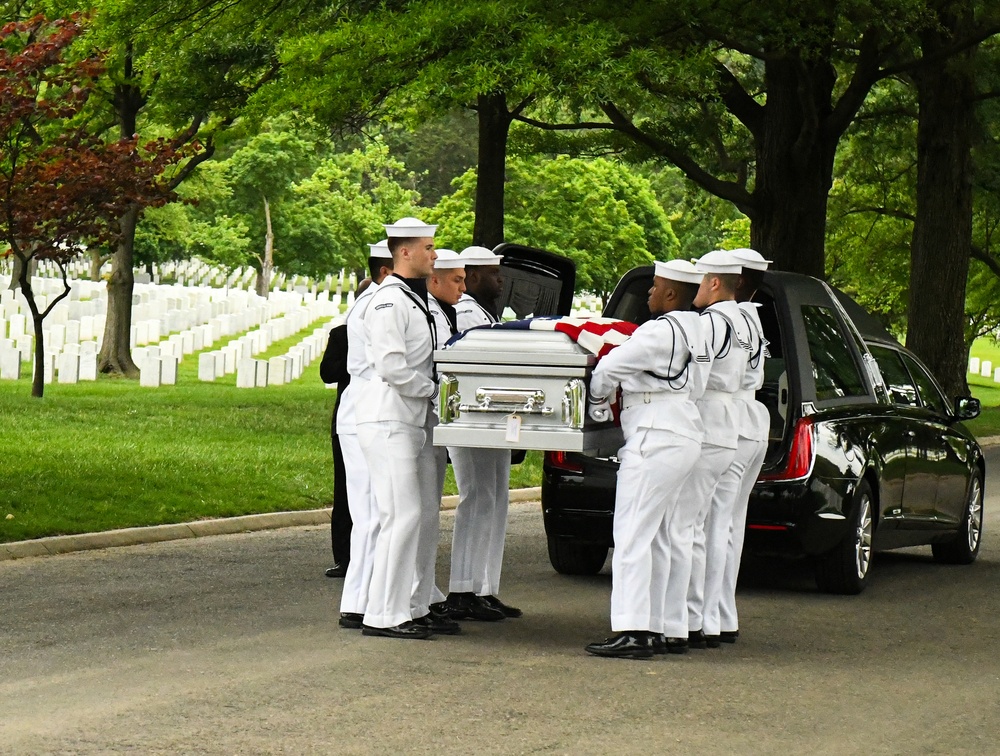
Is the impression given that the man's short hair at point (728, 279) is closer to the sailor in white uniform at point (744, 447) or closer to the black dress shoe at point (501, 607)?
the sailor in white uniform at point (744, 447)

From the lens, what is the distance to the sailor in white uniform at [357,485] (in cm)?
857

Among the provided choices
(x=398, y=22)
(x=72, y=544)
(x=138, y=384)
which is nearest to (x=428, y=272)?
(x=72, y=544)

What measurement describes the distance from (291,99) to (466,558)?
9.82 meters

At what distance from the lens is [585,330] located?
8125 mm

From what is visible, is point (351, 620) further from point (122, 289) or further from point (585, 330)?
point (122, 289)

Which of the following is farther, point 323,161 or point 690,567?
point 323,161

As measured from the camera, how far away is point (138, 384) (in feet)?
91.5

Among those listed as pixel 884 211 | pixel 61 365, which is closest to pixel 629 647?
pixel 61 365

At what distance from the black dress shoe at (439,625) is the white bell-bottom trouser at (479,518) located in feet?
1.49

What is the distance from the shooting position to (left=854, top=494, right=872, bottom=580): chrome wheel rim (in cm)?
1039

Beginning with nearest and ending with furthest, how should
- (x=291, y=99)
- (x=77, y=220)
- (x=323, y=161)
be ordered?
(x=291, y=99) < (x=77, y=220) < (x=323, y=161)

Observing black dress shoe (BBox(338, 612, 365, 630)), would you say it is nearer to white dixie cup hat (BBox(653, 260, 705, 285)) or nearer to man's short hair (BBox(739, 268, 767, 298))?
white dixie cup hat (BBox(653, 260, 705, 285))

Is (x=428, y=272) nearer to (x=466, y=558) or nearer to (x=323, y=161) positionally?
(x=466, y=558)

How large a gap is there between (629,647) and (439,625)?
3.63 ft
